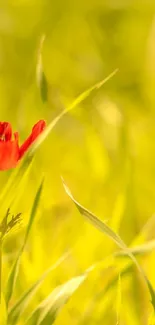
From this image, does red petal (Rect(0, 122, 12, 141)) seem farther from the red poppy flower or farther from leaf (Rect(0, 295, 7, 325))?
leaf (Rect(0, 295, 7, 325))

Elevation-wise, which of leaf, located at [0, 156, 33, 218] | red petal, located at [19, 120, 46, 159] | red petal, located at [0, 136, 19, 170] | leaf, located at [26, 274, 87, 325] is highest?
red petal, located at [19, 120, 46, 159]

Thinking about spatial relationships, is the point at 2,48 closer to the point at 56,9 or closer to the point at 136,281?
the point at 56,9

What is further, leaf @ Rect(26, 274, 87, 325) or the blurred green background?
the blurred green background

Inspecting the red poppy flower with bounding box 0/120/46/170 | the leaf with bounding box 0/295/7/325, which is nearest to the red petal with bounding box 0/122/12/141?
the red poppy flower with bounding box 0/120/46/170

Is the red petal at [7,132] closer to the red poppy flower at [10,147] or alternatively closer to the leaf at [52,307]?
the red poppy flower at [10,147]

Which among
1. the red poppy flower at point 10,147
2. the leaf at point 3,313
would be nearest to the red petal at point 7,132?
the red poppy flower at point 10,147

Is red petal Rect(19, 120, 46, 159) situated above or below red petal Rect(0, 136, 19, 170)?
above

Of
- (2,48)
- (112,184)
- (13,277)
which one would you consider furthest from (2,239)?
(2,48)
